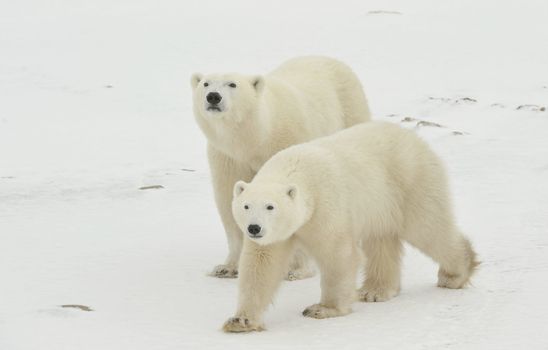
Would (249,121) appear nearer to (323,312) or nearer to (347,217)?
(347,217)

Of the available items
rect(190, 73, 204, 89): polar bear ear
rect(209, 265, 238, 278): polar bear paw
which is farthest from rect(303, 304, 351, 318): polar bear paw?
rect(190, 73, 204, 89): polar bear ear

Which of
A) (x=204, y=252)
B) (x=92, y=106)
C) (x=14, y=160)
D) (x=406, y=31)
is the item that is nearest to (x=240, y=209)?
(x=204, y=252)

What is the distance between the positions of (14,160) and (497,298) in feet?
20.3

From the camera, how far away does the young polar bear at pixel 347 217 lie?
5.84 meters

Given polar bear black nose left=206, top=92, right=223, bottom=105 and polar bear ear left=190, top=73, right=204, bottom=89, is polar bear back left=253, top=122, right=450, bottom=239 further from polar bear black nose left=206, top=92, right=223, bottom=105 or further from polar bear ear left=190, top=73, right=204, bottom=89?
polar bear ear left=190, top=73, right=204, bottom=89

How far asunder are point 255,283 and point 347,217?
0.67 meters

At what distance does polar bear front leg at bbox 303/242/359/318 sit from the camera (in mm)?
6043

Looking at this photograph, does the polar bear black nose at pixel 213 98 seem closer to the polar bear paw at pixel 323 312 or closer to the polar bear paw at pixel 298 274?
the polar bear paw at pixel 298 274

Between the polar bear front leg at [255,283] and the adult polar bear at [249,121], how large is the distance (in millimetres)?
1168

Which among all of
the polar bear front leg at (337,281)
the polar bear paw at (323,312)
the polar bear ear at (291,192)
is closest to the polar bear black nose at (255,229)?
the polar bear ear at (291,192)

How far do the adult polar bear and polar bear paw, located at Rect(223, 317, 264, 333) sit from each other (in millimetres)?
1457

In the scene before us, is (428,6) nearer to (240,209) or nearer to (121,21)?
(121,21)

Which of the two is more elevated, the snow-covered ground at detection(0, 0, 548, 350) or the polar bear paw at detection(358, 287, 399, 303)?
the polar bear paw at detection(358, 287, 399, 303)

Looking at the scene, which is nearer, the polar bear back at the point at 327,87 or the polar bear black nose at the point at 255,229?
the polar bear black nose at the point at 255,229
